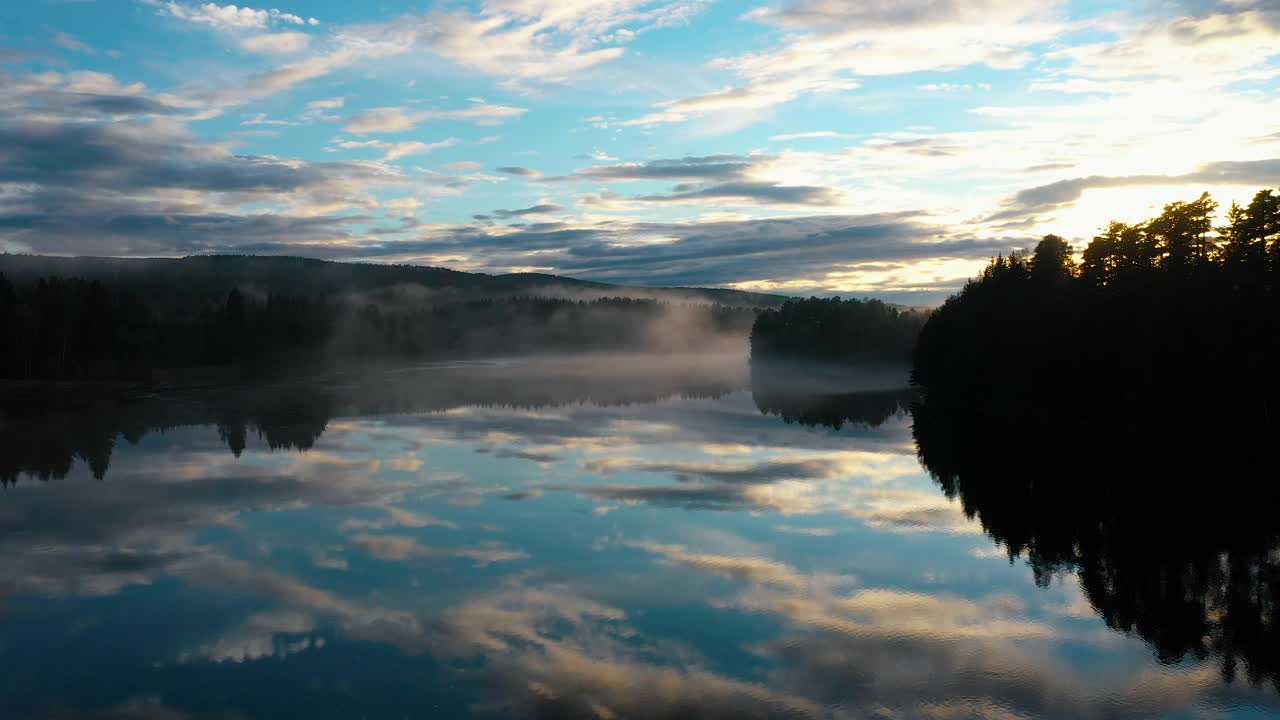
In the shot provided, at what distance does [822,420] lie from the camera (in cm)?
6994

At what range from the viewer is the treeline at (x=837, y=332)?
523 feet

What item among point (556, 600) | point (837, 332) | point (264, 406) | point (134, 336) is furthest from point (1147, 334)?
point (837, 332)

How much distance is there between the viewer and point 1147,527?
31688 millimetres

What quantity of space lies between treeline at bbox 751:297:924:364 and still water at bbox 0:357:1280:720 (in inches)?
4582

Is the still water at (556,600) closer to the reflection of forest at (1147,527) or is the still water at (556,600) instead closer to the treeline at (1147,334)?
the reflection of forest at (1147,527)

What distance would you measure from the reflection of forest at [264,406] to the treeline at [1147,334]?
113ft

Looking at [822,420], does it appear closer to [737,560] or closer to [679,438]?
[679,438]

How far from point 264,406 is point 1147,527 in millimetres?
63701

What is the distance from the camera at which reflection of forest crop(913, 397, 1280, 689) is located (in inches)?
840

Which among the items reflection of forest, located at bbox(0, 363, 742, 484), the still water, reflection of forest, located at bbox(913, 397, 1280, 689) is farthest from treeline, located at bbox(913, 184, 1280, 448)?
reflection of forest, located at bbox(0, 363, 742, 484)

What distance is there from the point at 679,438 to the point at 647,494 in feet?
66.4

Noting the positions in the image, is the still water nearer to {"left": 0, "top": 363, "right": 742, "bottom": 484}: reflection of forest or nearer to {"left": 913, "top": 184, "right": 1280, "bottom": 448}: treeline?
{"left": 0, "top": 363, "right": 742, "bottom": 484}: reflection of forest

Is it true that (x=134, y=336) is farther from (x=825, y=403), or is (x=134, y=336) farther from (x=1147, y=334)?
(x=1147, y=334)

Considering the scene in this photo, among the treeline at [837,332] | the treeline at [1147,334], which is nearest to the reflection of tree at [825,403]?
the treeline at [1147,334]
